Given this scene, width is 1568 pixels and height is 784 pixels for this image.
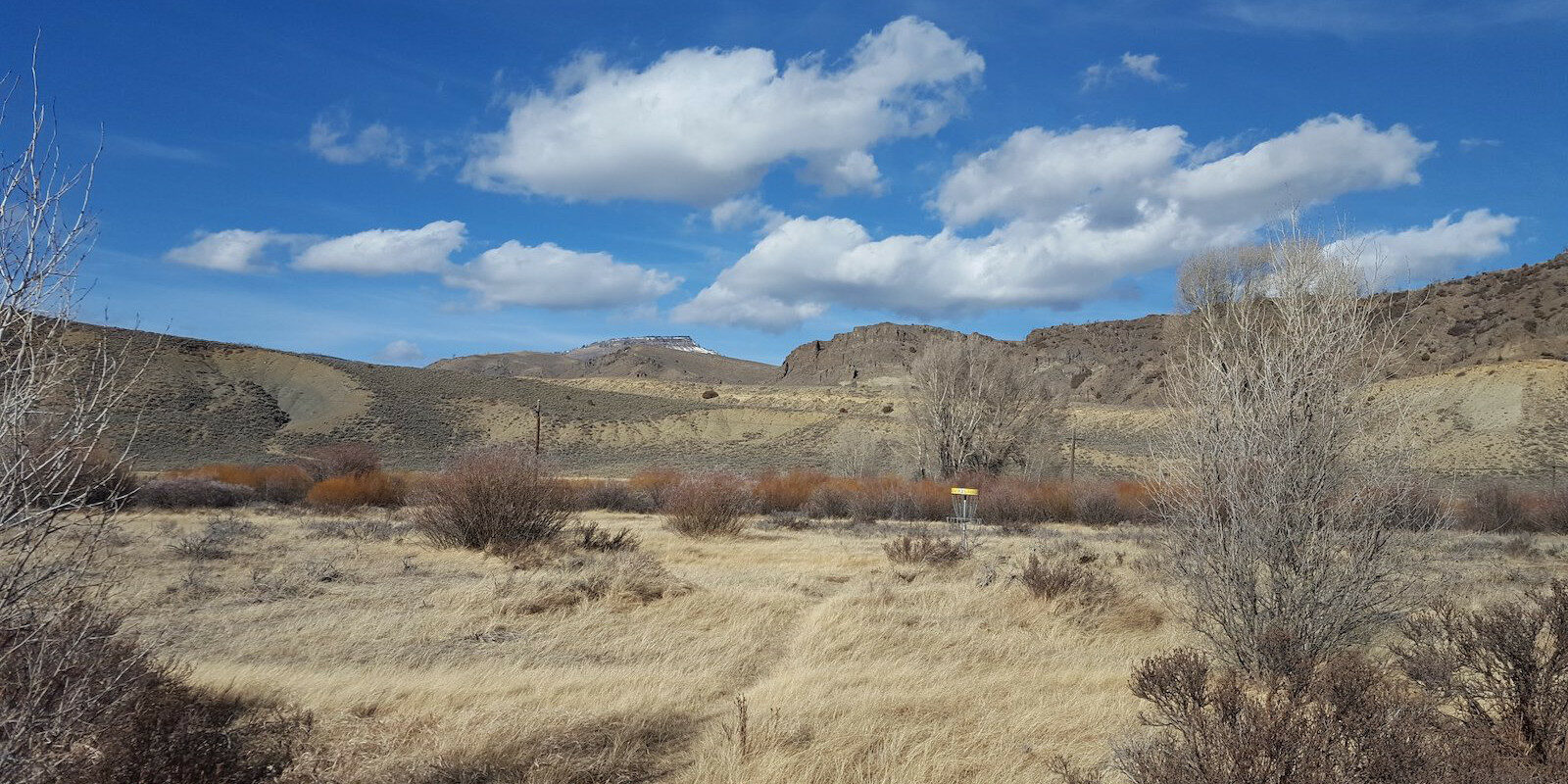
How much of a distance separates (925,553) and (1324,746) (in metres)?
11.7

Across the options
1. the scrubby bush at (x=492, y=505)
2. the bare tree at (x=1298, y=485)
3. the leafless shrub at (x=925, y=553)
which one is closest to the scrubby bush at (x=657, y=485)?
the scrubby bush at (x=492, y=505)

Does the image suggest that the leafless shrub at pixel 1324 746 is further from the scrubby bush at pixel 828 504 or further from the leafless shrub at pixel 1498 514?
the leafless shrub at pixel 1498 514

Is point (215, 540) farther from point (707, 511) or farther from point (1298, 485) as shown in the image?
point (1298, 485)

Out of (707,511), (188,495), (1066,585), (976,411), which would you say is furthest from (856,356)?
(1066,585)

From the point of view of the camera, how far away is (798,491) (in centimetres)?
2983

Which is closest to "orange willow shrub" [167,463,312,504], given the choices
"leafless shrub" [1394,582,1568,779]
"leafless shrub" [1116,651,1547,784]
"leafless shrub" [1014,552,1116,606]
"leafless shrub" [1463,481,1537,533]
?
"leafless shrub" [1014,552,1116,606]

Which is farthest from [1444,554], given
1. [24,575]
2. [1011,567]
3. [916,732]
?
[24,575]

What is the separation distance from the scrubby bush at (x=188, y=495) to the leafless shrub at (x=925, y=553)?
2004 centimetres

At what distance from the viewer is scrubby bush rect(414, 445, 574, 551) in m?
15.0

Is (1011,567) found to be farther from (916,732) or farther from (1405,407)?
(916,732)

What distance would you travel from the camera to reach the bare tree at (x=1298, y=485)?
6.93 m

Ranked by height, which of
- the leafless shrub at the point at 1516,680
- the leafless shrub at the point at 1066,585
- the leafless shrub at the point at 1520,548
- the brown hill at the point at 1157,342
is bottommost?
the leafless shrub at the point at 1520,548

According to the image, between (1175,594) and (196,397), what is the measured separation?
67.2m

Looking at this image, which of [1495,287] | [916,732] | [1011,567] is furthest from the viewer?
[1495,287]
